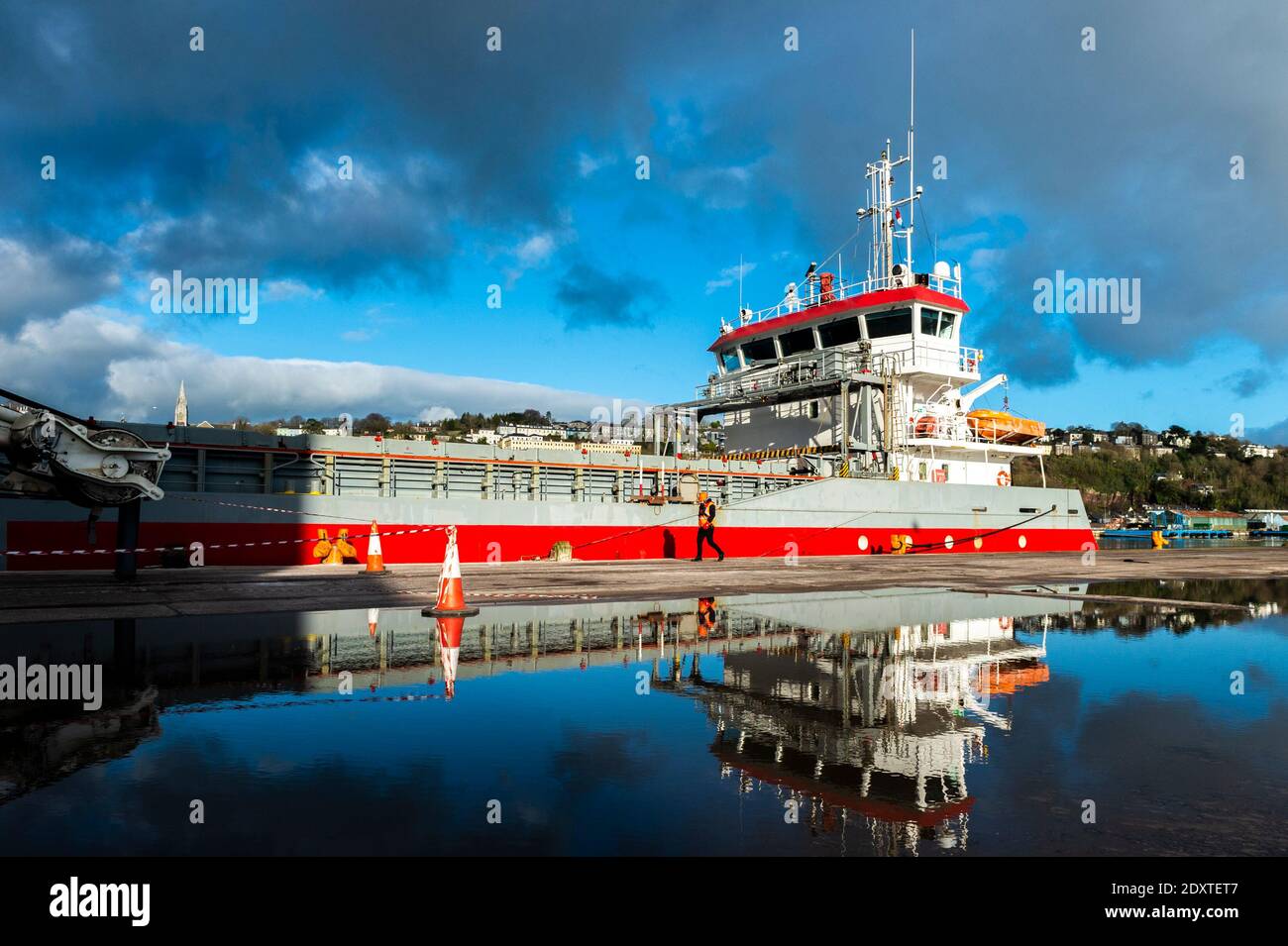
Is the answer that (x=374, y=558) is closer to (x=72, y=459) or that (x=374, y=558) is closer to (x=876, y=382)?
(x=72, y=459)

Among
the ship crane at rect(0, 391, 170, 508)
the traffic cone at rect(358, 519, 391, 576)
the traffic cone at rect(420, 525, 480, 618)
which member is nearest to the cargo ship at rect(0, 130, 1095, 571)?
the ship crane at rect(0, 391, 170, 508)

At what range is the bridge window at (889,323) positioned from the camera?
26.7 m

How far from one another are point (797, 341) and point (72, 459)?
22.3m

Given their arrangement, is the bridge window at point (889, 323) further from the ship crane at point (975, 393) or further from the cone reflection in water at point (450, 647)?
the cone reflection in water at point (450, 647)

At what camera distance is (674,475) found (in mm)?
23859

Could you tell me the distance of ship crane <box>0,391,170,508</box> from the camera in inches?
434

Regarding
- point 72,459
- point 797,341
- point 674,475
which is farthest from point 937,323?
point 72,459

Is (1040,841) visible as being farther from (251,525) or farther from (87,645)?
(251,525)

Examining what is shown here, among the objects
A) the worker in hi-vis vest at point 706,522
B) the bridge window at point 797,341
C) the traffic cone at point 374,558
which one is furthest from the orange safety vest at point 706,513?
the bridge window at point 797,341

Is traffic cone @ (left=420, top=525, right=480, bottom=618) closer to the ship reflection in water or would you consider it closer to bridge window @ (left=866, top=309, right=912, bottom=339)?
the ship reflection in water

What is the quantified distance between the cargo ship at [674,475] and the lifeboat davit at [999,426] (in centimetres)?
10

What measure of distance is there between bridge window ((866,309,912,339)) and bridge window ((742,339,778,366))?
3.53 metres

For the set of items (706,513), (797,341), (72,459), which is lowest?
(706,513)
